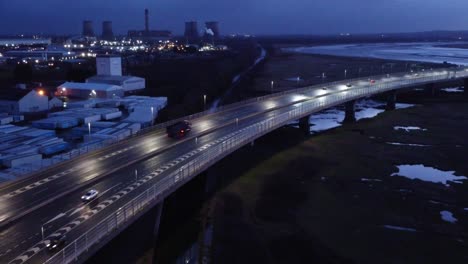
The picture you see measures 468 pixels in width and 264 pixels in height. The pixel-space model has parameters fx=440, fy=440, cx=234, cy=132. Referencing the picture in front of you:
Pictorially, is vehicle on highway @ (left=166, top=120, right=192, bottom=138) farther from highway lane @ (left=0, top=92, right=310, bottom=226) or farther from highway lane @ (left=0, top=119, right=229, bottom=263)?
highway lane @ (left=0, top=119, right=229, bottom=263)

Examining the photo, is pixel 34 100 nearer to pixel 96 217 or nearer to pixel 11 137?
pixel 11 137

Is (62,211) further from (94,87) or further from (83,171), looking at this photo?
(94,87)

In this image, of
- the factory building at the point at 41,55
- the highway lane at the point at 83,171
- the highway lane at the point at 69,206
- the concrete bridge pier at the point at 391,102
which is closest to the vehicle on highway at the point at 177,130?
the highway lane at the point at 83,171

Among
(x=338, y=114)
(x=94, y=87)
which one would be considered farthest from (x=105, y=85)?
(x=338, y=114)

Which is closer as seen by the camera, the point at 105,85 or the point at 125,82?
the point at 105,85

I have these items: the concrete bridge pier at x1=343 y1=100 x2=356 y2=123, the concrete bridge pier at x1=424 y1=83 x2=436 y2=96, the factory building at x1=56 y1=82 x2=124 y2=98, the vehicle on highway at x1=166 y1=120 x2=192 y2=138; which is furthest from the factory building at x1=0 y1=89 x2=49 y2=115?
the concrete bridge pier at x1=424 y1=83 x2=436 y2=96

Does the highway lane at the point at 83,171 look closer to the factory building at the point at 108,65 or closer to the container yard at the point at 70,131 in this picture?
the container yard at the point at 70,131
